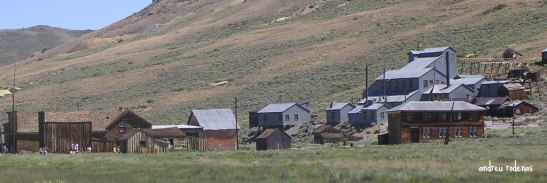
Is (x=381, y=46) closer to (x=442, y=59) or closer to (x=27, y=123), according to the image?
(x=442, y=59)

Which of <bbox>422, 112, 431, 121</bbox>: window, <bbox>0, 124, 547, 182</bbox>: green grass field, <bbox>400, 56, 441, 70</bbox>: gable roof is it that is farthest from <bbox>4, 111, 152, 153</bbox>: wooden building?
<bbox>400, 56, 441, 70</bbox>: gable roof

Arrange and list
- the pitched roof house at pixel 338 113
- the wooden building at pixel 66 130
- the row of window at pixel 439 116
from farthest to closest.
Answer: the pitched roof house at pixel 338 113 → the wooden building at pixel 66 130 → the row of window at pixel 439 116

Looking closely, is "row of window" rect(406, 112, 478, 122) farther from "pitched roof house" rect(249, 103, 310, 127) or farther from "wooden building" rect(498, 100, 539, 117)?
"pitched roof house" rect(249, 103, 310, 127)

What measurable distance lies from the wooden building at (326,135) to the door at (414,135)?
9.17m

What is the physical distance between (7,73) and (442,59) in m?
91.7

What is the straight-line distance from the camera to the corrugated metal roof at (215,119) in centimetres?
7750

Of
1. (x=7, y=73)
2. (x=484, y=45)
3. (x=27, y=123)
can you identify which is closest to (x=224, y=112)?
(x=27, y=123)

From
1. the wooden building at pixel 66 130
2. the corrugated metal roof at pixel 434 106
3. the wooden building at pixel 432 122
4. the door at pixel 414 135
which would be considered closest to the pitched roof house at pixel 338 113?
the corrugated metal roof at pixel 434 106

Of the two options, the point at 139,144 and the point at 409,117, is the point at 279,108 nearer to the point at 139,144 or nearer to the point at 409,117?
the point at 409,117

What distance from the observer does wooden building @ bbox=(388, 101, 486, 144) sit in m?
65.6

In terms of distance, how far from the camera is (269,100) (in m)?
105

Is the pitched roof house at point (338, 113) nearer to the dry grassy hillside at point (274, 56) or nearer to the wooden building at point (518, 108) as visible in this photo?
the dry grassy hillside at point (274, 56)

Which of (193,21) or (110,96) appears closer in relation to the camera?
(110,96)

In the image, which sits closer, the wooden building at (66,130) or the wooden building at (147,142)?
the wooden building at (147,142)
